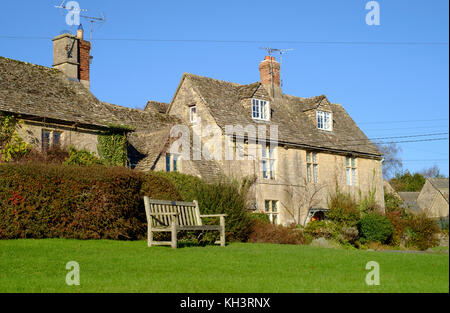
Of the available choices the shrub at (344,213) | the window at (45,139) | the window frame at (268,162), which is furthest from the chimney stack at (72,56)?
the shrub at (344,213)

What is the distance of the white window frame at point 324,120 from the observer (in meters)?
36.7

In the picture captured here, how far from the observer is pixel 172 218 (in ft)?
49.3

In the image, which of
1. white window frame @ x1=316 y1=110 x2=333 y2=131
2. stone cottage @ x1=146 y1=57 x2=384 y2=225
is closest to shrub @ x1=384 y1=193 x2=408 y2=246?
stone cottage @ x1=146 y1=57 x2=384 y2=225

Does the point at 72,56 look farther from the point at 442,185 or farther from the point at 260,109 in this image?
the point at 442,185

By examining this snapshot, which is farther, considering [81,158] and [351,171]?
[351,171]

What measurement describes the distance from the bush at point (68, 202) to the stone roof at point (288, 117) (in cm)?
1419

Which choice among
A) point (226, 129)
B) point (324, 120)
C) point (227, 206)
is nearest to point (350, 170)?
point (324, 120)

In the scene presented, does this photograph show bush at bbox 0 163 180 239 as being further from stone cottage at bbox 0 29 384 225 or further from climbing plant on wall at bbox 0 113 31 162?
stone cottage at bbox 0 29 384 225

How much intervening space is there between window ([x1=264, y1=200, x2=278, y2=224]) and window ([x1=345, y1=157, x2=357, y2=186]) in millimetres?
6665

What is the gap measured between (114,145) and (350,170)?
54.0 ft

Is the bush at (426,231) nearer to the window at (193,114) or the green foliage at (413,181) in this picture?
the green foliage at (413,181)
